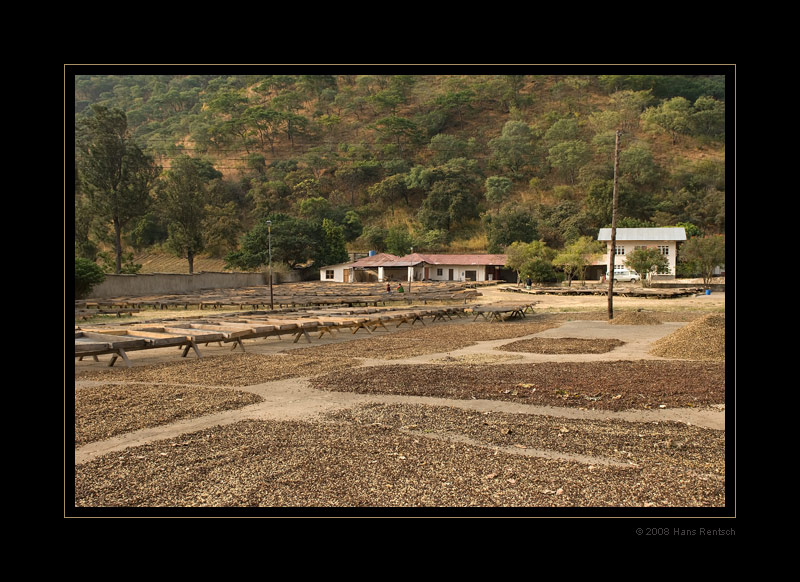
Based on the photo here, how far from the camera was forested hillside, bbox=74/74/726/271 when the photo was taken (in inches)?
2346

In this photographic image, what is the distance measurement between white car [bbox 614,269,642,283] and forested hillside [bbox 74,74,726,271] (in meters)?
13.4

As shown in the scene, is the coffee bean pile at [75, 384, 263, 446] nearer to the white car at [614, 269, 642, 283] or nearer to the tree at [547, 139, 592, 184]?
the white car at [614, 269, 642, 283]

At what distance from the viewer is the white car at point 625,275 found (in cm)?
5291

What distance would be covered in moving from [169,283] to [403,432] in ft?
139

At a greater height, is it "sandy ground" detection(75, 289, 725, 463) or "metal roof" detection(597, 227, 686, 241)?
"metal roof" detection(597, 227, 686, 241)

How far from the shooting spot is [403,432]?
595 cm

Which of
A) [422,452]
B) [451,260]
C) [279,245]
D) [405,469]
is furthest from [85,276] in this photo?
[451,260]

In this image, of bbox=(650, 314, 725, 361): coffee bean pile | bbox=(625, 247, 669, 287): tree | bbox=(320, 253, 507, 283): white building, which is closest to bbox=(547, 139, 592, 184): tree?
bbox=(320, 253, 507, 283): white building

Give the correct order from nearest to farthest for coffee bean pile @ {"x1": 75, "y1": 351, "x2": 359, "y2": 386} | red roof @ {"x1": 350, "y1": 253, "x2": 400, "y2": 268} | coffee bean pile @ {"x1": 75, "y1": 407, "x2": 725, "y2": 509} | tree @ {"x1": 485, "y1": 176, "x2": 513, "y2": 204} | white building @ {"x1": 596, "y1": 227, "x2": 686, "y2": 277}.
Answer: coffee bean pile @ {"x1": 75, "y1": 407, "x2": 725, "y2": 509}, coffee bean pile @ {"x1": 75, "y1": 351, "x2": 359, "y2": 386}, white building @ {"x1": 596, "y1": 227, "x2": 686, "y2": 277}, red roof @ {"x1": 350, "y1": 253, "x2": 400, "y2": 268}, tree @ {"x1": 485, "y1": 176, "x2": 513, "y2": 204}

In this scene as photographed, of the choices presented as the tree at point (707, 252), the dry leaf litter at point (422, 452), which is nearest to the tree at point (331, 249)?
the tree at point (707, 252)

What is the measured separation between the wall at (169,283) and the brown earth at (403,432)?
30067 mm

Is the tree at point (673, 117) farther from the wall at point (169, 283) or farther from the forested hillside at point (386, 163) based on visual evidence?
the wall at point (169, 283)

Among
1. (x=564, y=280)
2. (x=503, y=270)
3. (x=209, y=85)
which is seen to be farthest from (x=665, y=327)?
(x=209, y=85)

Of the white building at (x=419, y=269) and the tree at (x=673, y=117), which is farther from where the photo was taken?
the tree at (x=673, y=117)
